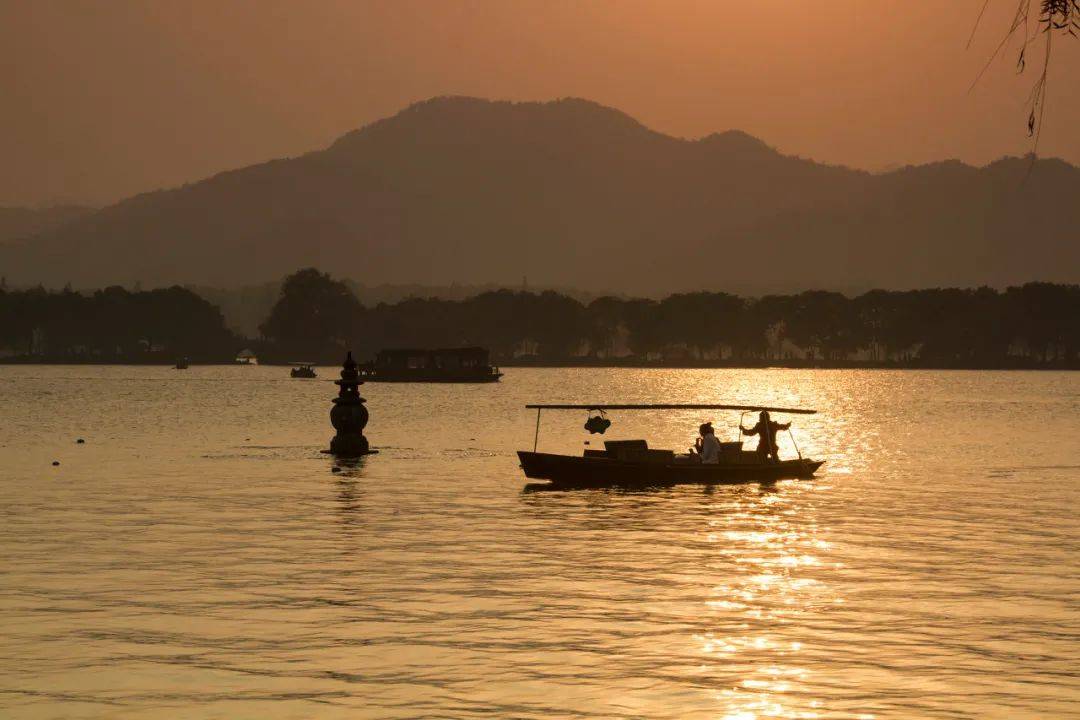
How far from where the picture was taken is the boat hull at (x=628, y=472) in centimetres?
5438

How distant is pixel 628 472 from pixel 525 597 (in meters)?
24.9

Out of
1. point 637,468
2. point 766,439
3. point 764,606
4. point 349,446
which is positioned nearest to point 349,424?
point 349,446

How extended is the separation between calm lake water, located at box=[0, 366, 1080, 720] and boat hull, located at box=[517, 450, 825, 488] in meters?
0.76

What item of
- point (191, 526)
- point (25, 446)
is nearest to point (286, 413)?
point (25, 446)

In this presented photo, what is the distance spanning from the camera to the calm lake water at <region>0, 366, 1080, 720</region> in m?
21.4

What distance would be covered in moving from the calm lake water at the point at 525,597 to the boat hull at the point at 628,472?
761 mm

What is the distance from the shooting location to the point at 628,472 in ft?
179

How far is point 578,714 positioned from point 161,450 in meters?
66.4

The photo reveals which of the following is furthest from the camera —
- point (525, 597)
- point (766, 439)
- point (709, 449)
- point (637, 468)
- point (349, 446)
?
point (349, 446)

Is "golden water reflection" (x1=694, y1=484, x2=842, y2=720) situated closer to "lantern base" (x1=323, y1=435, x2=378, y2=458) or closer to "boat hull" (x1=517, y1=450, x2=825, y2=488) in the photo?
"boat hull" (x1=517, y1=450, x2=825, y2=488)

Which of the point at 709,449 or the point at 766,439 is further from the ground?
the point at 766,439

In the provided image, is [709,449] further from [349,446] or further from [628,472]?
[349,446]

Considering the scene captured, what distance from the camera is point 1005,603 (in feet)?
96.7

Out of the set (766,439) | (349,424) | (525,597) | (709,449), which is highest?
(766,439)
